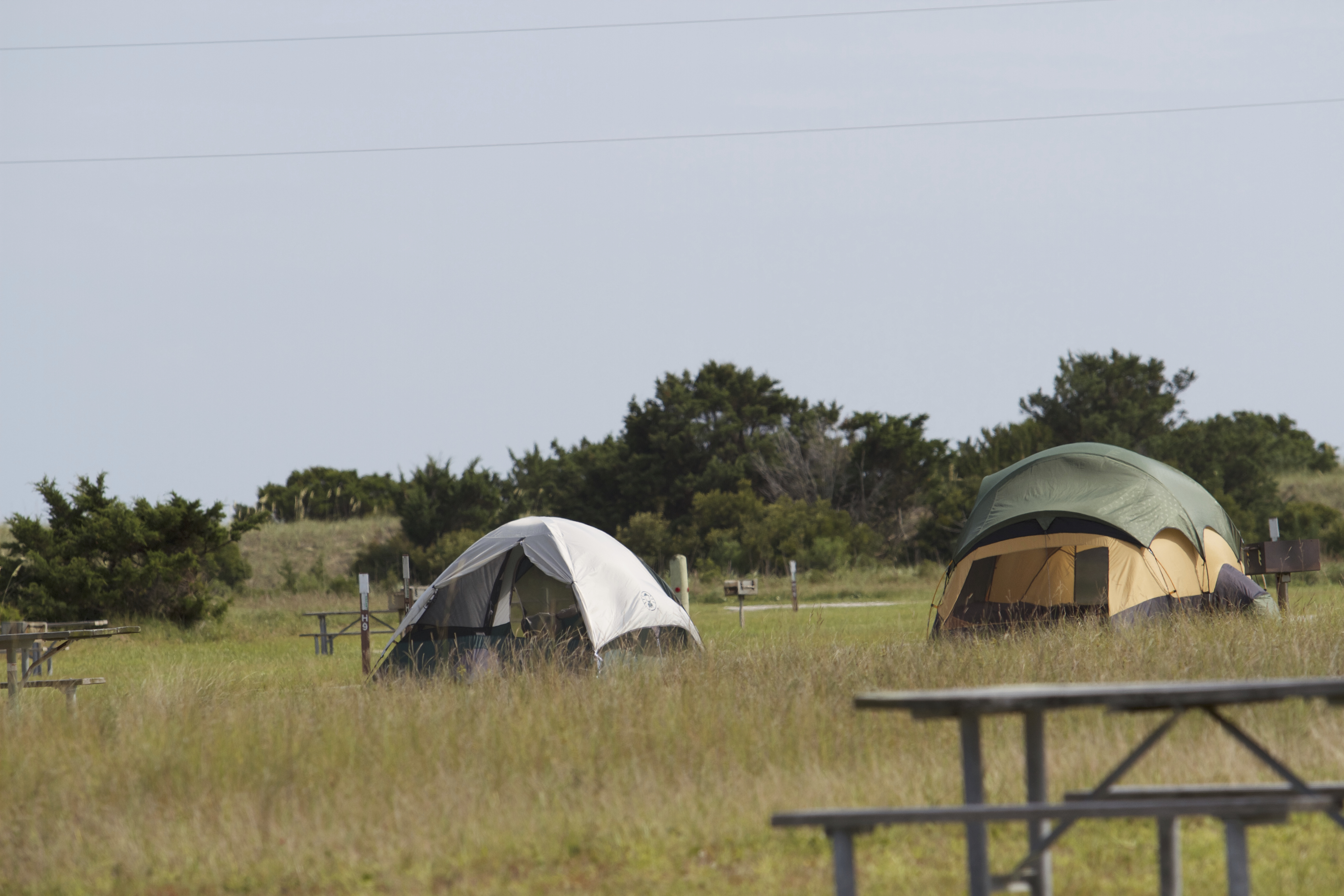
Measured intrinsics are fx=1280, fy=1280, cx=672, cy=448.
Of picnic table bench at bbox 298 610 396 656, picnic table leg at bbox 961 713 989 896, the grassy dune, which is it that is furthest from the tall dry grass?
the grassy dune

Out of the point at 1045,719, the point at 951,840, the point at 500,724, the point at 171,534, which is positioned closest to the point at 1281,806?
the point at 951,840

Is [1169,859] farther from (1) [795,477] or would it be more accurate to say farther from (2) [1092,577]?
(1) [795,477]

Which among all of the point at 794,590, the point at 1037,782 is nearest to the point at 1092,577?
the point at 1037,782

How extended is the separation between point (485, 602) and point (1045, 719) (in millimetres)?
6534

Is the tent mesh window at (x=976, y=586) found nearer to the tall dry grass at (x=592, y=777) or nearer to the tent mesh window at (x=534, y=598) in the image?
the tent mesh window at (x=534, y=598)

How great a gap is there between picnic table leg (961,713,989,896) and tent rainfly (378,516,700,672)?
7.65 m

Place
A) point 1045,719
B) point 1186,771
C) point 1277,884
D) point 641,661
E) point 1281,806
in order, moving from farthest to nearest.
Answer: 1. point 641,661
2. point 1045,719
3. point 1186,771
4. point 1277,884
5. point 1281,806

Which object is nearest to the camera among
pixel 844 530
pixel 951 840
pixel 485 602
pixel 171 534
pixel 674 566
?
pixel 951 840

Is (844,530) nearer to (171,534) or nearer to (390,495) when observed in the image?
(171,534)

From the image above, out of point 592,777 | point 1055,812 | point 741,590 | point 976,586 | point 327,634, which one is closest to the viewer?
point 1055,812

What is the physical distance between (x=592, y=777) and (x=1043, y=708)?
272 centimetres

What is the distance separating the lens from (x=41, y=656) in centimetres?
1146

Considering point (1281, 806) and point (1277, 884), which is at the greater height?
point (1281, 806)

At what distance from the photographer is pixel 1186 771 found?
242 inches
